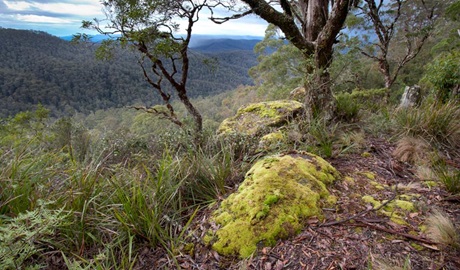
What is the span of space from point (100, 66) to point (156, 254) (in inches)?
3269

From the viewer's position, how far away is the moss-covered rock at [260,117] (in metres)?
4.60

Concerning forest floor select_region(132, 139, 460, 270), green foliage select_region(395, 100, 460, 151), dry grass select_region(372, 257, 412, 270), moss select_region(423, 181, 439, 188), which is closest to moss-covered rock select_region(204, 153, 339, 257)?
forest floor select_region(132, 139, 460, 270)

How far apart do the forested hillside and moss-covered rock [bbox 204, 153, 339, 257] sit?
57.2 meters

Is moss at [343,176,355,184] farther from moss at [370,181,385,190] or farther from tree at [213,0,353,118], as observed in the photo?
tree at [213,0,353,118]

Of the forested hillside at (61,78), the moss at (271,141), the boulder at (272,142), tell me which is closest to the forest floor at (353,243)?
the boulder at (272,142)

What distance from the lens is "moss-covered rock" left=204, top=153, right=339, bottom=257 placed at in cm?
168

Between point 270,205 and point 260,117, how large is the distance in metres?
3.23

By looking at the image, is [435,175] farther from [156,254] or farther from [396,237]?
[156,254]

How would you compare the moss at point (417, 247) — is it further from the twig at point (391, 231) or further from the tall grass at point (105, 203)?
the tall grass at point (105, 203)

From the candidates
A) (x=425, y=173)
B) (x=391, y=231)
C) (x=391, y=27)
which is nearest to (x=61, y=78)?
(x=391, y=27)

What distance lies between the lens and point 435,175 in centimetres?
231

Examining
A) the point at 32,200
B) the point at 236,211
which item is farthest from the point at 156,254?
the point at 32,200

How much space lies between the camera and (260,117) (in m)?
4.95

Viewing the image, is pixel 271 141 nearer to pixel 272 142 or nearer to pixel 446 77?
pixel 272 142
